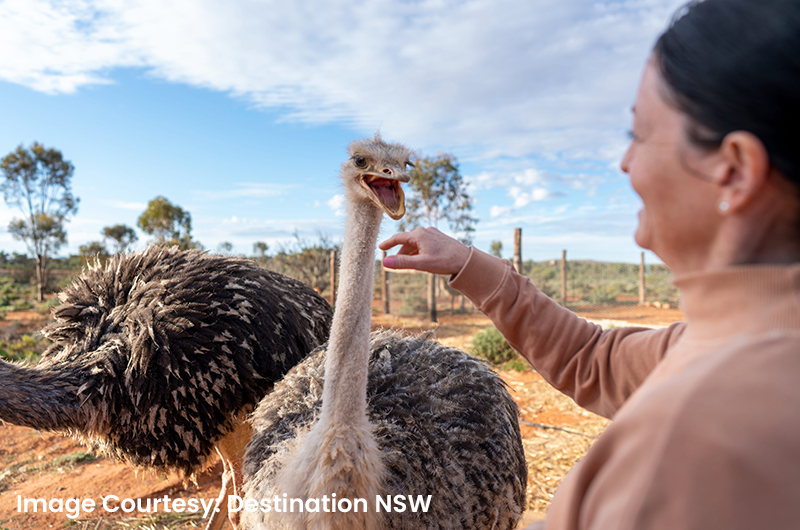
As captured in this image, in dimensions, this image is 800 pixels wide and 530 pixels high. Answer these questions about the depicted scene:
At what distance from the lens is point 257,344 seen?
331 centimetres

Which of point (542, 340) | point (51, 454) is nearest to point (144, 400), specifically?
point (542, 340)

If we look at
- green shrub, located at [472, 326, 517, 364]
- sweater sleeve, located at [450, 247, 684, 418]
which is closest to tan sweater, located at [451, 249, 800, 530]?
sweater sleeve, located at [450, 247, 684, 418]

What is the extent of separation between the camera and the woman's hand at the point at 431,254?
1.78 metres

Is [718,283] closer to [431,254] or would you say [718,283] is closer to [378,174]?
[431,254]

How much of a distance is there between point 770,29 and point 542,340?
1216 mm

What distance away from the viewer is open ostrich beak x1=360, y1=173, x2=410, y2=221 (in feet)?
6.86

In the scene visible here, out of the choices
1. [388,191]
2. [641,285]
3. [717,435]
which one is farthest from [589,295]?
[717,435]

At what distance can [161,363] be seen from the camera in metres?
3.08

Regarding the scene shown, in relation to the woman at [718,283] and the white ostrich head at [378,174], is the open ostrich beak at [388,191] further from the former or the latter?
the woman at [718,283]

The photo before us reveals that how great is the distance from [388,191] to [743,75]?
1.58 meters

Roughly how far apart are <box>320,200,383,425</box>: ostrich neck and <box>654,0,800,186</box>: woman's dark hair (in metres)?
1.48

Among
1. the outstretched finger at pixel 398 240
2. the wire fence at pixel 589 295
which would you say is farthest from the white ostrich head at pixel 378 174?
the wire fence at pixel 589 295

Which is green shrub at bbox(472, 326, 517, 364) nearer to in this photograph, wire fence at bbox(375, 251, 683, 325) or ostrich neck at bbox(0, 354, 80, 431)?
ostrich neck at bbox(0, 354, 80, 431)

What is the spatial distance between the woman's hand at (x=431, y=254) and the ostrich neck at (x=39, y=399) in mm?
2487
